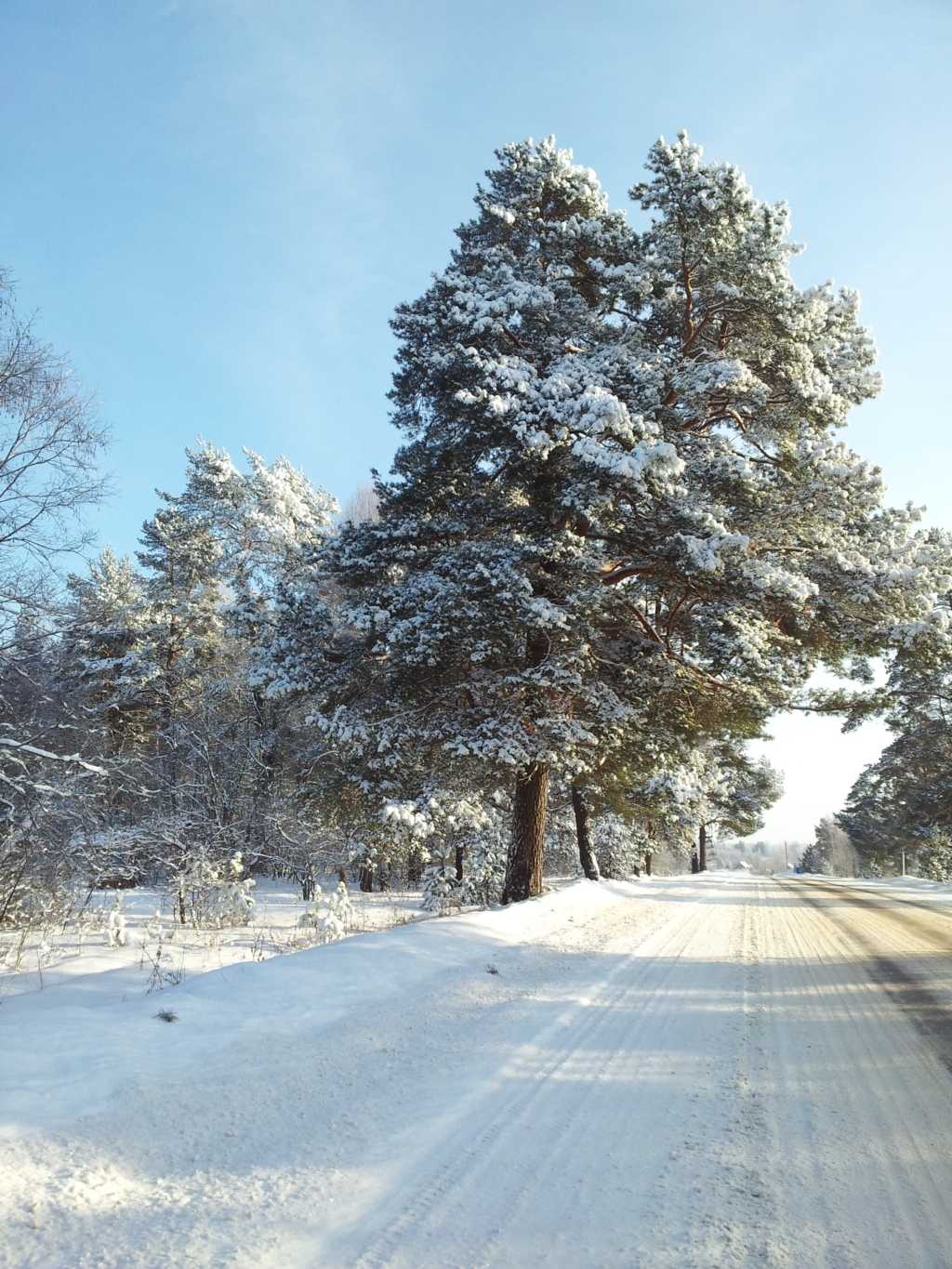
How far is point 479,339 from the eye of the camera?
11070 mm

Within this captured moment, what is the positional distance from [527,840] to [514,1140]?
28.9 feet

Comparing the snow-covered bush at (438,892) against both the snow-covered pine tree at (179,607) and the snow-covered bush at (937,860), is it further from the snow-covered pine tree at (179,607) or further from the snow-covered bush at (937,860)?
the snow-covered bush at (937,860)

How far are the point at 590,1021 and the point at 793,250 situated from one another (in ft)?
35.1

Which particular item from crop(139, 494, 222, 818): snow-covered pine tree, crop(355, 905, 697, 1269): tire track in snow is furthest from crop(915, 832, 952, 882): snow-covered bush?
crop(355, 905, 697, 1269): tire track in snow

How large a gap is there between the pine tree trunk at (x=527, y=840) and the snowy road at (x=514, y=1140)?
5.86 meters

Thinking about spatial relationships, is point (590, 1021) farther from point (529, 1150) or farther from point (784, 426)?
point (784, 426)

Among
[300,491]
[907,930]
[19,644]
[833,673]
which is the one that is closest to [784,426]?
[833,673]

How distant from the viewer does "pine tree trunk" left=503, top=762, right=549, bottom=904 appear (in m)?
11.6

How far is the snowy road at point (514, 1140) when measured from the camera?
8.13 ft

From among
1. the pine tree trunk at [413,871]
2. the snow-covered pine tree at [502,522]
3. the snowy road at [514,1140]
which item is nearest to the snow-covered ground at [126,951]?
the snowy road at [514,1140]

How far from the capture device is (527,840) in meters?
11.9

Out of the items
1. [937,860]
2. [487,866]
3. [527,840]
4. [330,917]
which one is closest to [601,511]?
[527,840]

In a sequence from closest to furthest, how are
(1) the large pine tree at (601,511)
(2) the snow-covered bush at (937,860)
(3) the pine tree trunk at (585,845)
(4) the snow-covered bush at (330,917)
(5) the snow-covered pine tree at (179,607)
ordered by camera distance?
(4) the snow-covered bush at (330,917) → (1) the large pine tree at (601,511) → (3) the pine tree trunk at (585,845) → (5) the snow-covered pine tree at (179,607) → (2) the snow-covered bush at (937,860)

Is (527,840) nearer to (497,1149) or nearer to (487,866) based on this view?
(497,1149)
